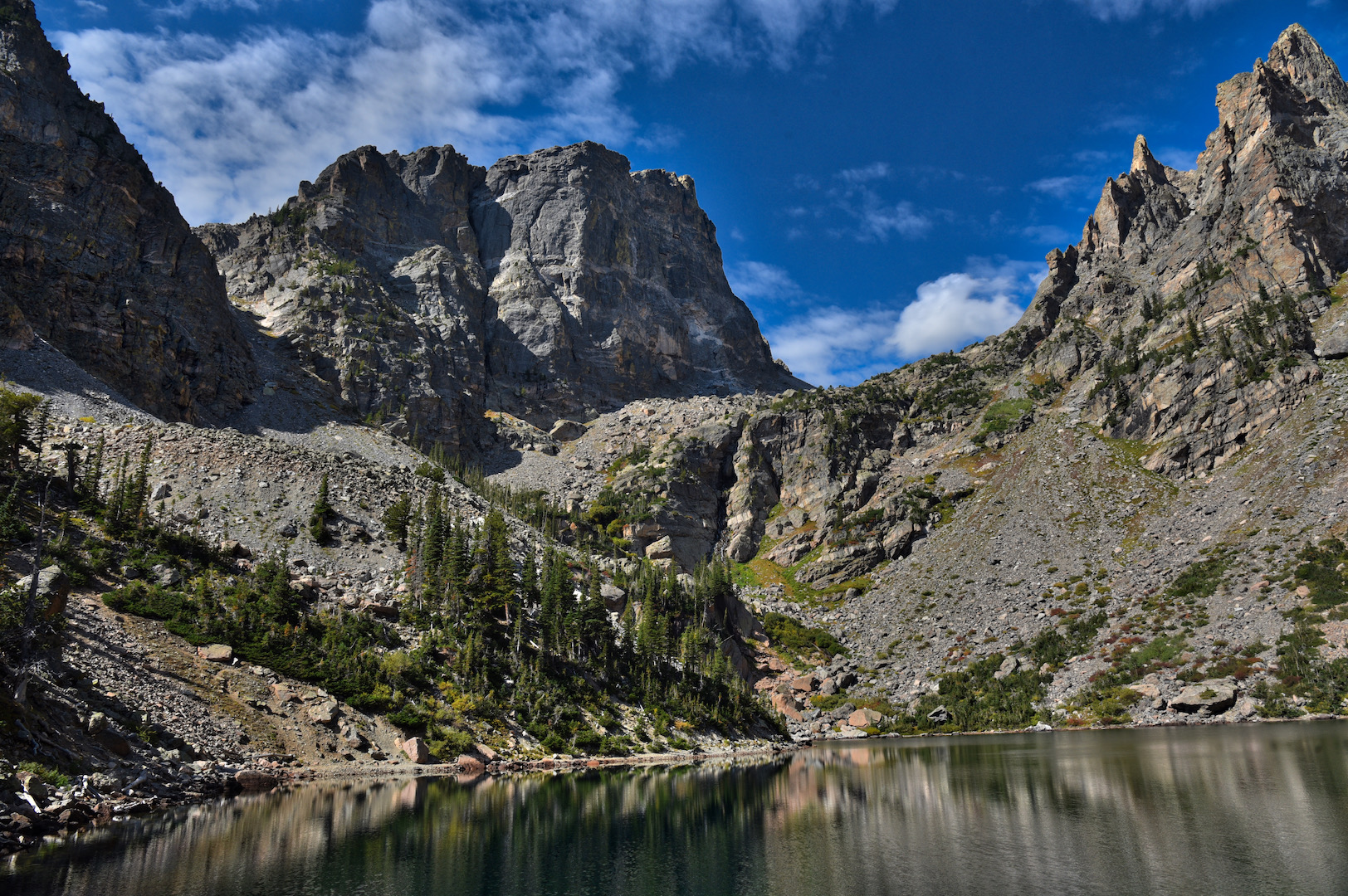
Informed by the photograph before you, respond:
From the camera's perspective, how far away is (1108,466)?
13975cm

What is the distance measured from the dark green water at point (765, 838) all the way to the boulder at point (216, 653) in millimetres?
13605

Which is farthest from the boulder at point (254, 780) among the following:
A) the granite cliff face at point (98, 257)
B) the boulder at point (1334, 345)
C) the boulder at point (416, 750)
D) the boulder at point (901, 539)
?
the boulder at point (1334, 345)

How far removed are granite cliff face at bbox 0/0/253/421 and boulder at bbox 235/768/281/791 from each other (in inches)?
3616

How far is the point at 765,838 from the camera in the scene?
32.8m

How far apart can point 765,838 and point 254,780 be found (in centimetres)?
3137

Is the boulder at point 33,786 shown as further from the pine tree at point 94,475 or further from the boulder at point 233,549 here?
the pine tree at point 94,475

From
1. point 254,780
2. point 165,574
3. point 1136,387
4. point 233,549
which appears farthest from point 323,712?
point 1136,387

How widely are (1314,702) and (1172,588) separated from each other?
2771cm

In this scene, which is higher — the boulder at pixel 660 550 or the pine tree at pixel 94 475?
the boulder at pixel 660 550

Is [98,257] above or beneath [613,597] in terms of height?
above

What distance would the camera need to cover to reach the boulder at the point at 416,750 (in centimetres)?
5481

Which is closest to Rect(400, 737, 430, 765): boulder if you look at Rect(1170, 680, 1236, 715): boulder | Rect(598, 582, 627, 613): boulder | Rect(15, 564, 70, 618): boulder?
Rect(15, 564, 70, 618): boulder

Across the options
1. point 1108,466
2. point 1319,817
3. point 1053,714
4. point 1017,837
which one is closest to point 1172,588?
point 1053,714

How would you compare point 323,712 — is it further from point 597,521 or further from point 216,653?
point 597,521
